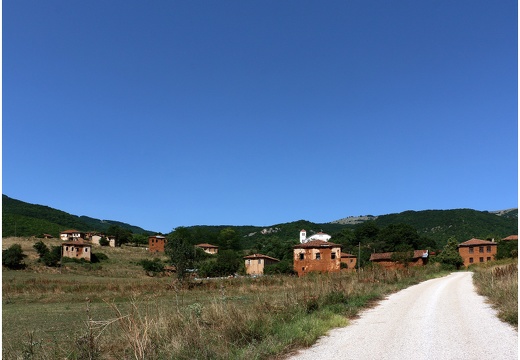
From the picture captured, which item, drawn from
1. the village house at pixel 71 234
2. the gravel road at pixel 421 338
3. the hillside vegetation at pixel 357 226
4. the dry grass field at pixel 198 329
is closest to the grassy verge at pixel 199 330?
the dry grass field at pixel 198 329

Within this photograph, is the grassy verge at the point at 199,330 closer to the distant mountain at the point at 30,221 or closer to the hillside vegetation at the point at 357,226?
the distant mountain at the point at 30,221

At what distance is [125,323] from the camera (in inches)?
297

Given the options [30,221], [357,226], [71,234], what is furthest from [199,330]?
[30,221]

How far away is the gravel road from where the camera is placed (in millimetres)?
7535

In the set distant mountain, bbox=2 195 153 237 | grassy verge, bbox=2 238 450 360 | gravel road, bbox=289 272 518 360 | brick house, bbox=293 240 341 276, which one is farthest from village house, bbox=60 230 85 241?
gravel road, bbox=289 272 518 360

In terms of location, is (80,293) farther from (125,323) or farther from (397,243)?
(397,243)

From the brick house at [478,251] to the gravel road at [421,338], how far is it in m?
80.6

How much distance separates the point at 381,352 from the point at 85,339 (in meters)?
5.24

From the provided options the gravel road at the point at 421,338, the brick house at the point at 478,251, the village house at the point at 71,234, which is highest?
the village house at the point at 71,234

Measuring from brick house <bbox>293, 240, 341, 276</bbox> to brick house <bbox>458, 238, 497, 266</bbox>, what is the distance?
36.6 m

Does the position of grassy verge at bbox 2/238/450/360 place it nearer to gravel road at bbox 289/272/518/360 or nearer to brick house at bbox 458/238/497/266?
gravel road at bbox 289/272/518/360

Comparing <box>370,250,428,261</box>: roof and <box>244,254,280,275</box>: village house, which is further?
<box>370,250,428,261</box>: roof

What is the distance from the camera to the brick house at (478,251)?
8394cm

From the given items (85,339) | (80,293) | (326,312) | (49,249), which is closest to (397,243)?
(49,249)
